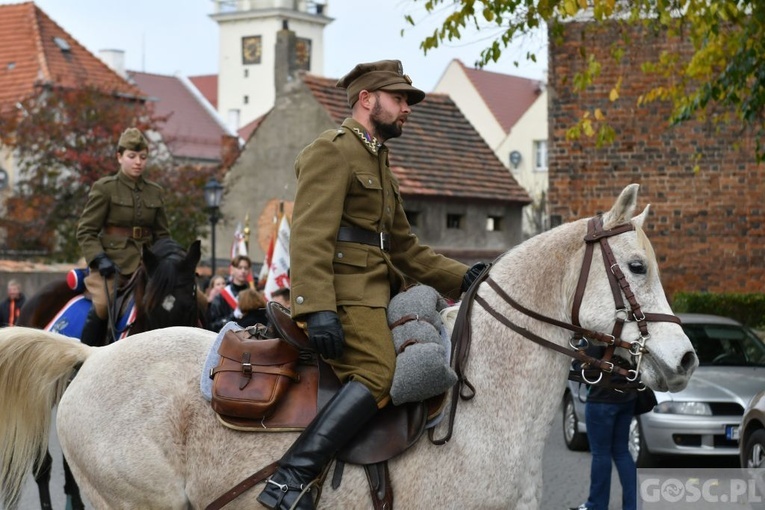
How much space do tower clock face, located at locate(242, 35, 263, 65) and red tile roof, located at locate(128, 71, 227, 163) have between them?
813 inches

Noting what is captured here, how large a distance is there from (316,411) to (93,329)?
442cm

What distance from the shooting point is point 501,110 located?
80375 millimetres

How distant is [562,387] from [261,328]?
143 cm

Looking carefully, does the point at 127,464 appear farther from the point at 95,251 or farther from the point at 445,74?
the point at 445,74

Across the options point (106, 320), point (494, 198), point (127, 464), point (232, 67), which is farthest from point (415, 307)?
point (232, 67)

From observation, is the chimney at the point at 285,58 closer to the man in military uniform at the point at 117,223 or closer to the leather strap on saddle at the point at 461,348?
the man in military uniform at the point at 117,223

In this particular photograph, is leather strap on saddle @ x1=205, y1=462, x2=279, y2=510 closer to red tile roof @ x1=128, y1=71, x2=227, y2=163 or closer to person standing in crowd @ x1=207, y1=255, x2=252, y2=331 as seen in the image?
person standing in crowd @ x1=207, y1=255, x2=252, y2=331

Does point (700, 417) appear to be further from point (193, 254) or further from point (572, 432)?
point (193, 254)

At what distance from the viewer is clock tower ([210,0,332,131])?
10531 centimetres

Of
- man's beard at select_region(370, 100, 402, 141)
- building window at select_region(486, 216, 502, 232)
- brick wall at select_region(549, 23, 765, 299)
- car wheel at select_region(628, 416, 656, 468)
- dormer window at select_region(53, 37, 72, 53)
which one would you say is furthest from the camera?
dormer window at select_region(53, 37, 72, 53)

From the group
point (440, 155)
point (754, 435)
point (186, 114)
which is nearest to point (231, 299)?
point (754, 435)

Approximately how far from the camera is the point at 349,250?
228 inches

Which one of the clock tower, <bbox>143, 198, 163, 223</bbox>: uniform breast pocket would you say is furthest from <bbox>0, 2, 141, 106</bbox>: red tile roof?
the clock tower

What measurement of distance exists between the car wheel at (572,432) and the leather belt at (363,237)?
972 centimetres
